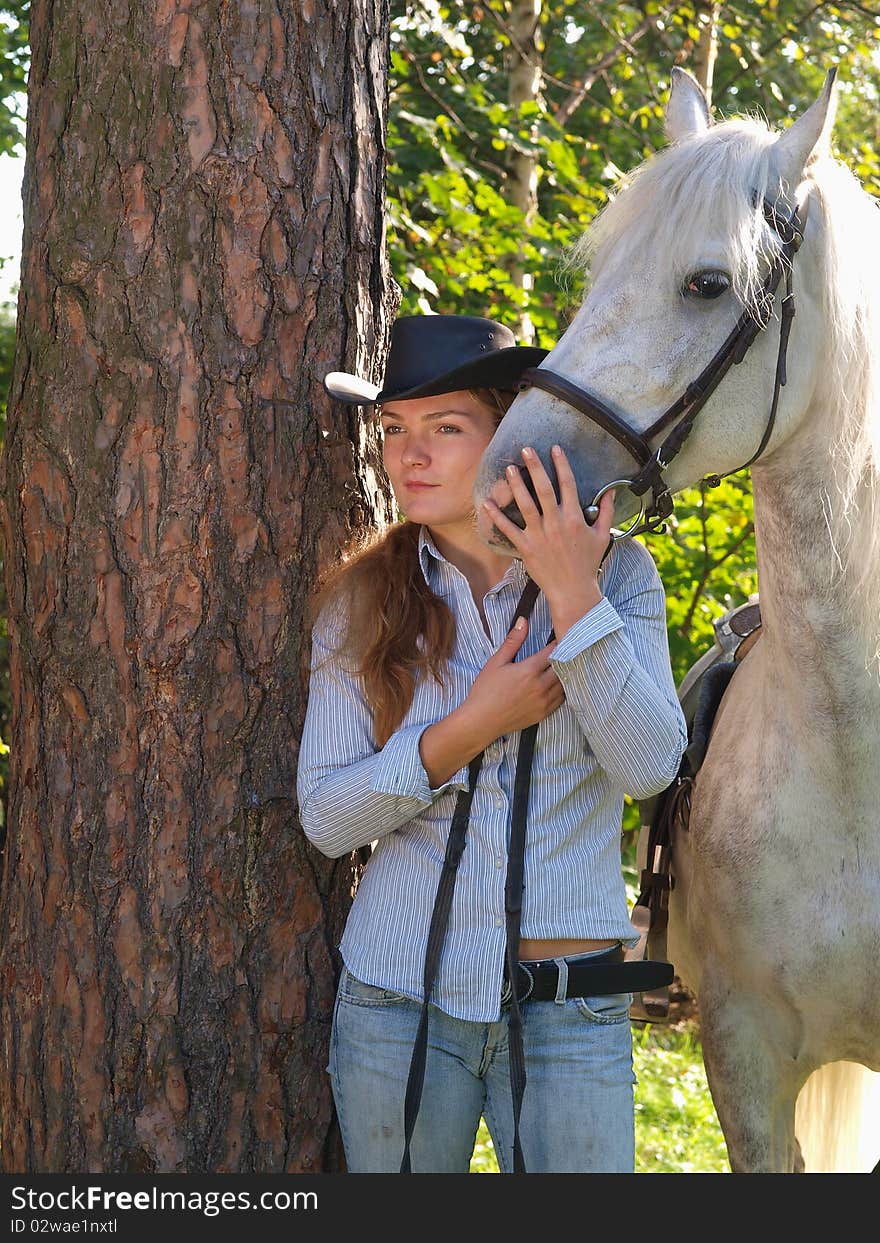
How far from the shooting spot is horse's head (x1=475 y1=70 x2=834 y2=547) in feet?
6.07

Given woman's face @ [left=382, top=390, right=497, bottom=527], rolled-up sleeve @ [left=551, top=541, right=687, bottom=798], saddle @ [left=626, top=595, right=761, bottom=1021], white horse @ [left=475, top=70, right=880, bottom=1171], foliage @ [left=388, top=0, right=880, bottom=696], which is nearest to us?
rolled-up sleeve @ [left=551, top=541, right=687, bottom=798]

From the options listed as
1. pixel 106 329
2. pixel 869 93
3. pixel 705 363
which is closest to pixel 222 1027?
pixel 106 329

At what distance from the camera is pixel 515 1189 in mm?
1812

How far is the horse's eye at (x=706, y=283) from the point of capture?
1.89 m

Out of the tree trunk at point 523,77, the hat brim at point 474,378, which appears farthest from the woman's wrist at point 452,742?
the tree trunk at point 523,77

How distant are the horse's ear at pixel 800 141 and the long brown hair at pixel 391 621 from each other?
58 cm

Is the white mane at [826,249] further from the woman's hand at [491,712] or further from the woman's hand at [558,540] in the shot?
the woman's hand at [491,712]

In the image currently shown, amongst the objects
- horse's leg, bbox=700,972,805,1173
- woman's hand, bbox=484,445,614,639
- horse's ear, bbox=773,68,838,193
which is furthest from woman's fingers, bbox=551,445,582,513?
horse's leg, bbox=700,972,805,1173

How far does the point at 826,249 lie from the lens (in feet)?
6.66

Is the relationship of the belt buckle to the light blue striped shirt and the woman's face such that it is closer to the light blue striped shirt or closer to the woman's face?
the light blue striped shirt

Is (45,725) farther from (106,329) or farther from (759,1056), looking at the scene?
(759,1056)

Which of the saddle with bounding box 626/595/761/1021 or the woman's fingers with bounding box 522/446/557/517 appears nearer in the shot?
the woman's fingers with bounding box 522/446/557/517

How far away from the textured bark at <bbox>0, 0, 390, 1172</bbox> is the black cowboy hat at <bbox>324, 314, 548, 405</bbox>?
0.20 m

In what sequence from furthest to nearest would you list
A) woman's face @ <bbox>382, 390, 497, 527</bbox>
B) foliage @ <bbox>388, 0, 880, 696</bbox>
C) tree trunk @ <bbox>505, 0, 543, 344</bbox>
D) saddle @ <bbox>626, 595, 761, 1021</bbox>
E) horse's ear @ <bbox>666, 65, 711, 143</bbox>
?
tree trunk @ <bbox>505, 0, 543, 344</bbox> → foliage @ <bbox>388, 0, 880, 696</bbox> → saddle @ <bbox>626, 595, 761, 1021</bbox> → horse's ear @ <bbox>666, 65, 711, 143</bbox> → woman's face @ <bbox>382, 390, 497, 527</bbox>
